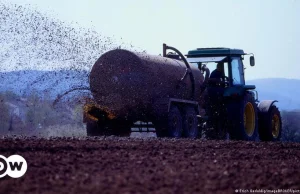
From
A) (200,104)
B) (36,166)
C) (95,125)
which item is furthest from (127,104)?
(36,166)

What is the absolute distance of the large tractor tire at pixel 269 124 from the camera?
19688 millimetres

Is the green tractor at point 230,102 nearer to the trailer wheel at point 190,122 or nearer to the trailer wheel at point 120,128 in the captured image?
the trailer wheel at point 190,122

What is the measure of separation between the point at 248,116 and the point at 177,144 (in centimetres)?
739

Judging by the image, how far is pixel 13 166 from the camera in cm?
831

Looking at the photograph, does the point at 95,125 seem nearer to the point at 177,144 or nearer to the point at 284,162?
the point at 177,144

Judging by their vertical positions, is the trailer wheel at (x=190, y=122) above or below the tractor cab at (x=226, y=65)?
below

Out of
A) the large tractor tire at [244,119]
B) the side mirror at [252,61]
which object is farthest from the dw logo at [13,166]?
the side mirror at [252,61]

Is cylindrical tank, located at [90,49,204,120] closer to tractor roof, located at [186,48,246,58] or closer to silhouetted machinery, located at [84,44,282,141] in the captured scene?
silhouetted machinery, located at [84,44,282,141]

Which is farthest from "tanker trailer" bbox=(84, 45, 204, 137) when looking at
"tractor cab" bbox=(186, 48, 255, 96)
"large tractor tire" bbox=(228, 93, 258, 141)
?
"tractor cab" bbox=(186, 48, 255, 96)

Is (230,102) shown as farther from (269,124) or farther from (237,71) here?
(269,124)

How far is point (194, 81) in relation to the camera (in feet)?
58.0

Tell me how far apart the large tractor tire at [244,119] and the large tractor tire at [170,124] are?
2057 millimetres

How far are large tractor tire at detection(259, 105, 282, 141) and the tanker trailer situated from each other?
3260mm

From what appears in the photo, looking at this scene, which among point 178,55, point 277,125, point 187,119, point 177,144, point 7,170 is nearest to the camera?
point 7,170
